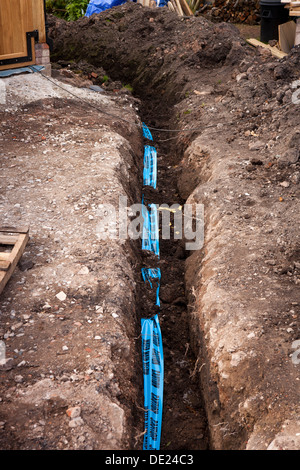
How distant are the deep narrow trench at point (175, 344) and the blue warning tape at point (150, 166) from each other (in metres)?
0.14

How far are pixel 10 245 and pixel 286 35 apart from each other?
919cm

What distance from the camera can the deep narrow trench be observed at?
4.33 metres

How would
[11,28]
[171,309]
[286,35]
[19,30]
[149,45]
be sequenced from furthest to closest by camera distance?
[149,45], [286,35], [19,30], [11,28], [171,309]

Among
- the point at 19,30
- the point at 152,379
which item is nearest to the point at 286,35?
the point at 19,30

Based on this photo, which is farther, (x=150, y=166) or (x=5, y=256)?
(x=150, y=166)

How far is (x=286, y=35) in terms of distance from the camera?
11109mm

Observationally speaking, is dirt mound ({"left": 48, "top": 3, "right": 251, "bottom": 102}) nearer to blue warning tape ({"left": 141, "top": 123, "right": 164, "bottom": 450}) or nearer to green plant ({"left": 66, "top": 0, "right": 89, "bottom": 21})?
green plant ({"left": 66, "top": 0, "right": 89, "bottom": 21})

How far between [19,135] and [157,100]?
13.7 ft

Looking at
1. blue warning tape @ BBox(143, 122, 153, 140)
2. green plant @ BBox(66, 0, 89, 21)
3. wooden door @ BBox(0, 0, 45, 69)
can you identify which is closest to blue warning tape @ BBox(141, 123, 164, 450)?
blue warning tape @ BBox(143, 122, 153, 140)

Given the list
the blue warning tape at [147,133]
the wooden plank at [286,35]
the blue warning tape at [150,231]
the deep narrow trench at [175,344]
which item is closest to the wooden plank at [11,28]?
the blue warning tape at [147,133]

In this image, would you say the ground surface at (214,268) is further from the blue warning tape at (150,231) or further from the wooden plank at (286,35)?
the wooden plank at (286,35)

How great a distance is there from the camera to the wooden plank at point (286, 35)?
1099cm

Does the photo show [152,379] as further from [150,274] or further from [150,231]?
[150,231]

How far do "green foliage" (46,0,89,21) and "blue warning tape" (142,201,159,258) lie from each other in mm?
10693
